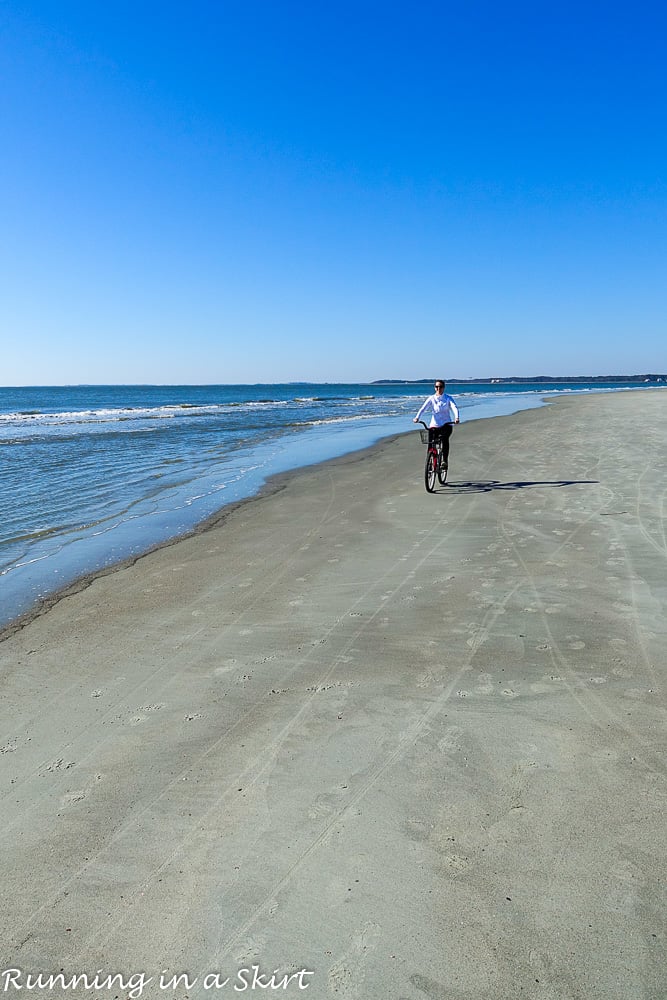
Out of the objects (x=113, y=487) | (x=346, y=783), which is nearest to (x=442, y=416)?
(x=113, y=487)

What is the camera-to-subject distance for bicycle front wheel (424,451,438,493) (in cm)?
1123

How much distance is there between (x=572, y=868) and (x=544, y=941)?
0.39m

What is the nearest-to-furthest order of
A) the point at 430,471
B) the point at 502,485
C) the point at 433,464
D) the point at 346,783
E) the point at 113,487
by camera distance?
the point at 346,783, the point at 430,471, the point at 433,464, the point at 502,485, the point at 113,487

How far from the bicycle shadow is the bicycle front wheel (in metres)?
0.19

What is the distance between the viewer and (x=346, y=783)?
10.1 feet

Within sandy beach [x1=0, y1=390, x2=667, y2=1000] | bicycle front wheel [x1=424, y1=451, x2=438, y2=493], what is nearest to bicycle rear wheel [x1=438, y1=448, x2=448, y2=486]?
bicycle front wheel [x1=424, y1=451, x2=438, y2=493]

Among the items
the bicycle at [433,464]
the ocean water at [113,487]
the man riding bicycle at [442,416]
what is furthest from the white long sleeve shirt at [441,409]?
the ocean water at [113,487]

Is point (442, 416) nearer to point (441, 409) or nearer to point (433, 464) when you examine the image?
point (441, 409)

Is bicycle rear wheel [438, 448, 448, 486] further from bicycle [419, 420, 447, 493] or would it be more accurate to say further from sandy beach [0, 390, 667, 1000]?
sandy beach [0, 390, 667, 1000]

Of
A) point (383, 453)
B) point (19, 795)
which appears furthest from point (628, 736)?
point (383, 453)

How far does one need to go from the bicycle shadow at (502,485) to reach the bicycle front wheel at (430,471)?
0.61 ft

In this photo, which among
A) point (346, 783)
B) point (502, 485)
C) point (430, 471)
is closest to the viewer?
point (346, 783)

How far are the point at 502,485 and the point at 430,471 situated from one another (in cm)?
158

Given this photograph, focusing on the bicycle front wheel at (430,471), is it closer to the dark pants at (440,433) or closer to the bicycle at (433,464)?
the bicycle at (433,464)
